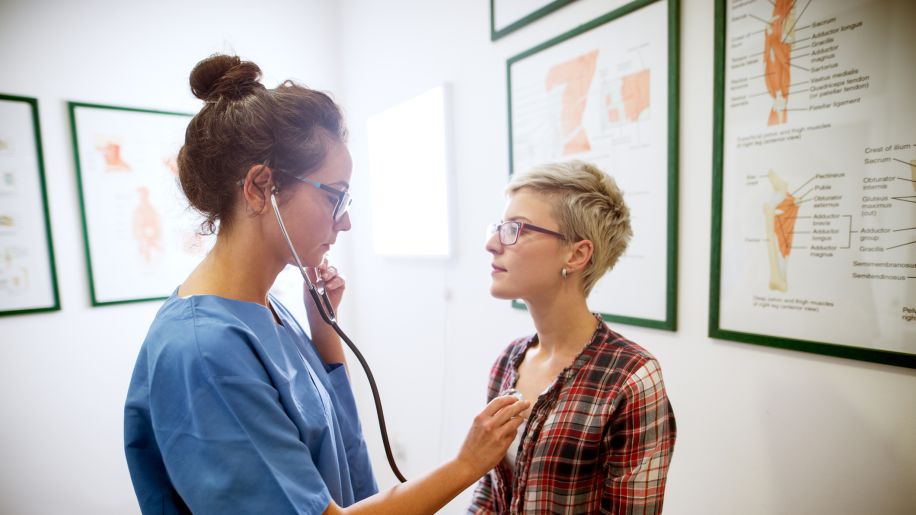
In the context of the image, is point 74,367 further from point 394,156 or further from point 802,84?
point 802,84

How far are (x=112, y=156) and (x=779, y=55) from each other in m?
2.53

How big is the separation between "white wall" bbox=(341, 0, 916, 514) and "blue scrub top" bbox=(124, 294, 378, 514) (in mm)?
943

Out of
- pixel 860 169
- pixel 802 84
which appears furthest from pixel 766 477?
pixel 802 84

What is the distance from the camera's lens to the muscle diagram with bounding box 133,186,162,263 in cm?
203

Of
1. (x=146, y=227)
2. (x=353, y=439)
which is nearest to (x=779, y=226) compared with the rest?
(x=353, y=439)

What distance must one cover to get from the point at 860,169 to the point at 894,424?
50 cm

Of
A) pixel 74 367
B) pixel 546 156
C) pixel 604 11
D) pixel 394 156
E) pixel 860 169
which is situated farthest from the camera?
pixel 394 156

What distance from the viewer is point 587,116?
1.28 m

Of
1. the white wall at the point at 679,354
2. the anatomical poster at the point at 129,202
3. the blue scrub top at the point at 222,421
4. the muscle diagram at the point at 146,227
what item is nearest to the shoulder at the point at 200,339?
the blue scrub top at the point at 222,421

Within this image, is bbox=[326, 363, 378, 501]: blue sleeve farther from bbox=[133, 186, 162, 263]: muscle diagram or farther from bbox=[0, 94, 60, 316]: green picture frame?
bbox=[0, 94, 60, 316]: green picture frame

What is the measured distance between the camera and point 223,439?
591 mm

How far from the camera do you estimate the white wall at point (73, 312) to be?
5.94 ft

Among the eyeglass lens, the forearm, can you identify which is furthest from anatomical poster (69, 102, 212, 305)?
the forearm

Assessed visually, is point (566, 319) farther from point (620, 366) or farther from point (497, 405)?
point (497, 405)
